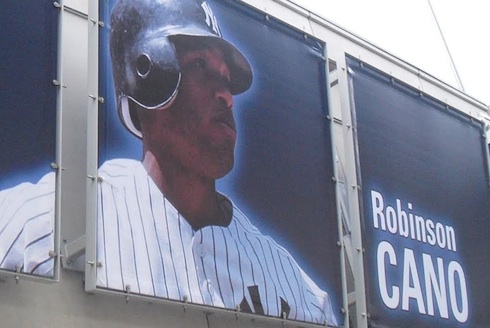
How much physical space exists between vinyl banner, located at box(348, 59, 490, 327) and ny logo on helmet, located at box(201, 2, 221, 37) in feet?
5.76

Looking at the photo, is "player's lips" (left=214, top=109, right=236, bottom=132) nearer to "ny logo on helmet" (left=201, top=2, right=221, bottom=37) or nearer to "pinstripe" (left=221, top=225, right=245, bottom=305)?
"ny logo on helmet" (left=201, top=2, right=221, bottom=37)

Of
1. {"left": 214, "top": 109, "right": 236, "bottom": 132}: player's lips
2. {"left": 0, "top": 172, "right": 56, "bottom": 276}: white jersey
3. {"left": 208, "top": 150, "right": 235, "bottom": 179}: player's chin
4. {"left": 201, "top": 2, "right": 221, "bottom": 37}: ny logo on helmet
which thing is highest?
{"left": 201, "top": 2, "right": 221, "bottom": 37}: ny logo on helmet

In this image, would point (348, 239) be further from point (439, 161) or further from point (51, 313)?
point (51, 313)

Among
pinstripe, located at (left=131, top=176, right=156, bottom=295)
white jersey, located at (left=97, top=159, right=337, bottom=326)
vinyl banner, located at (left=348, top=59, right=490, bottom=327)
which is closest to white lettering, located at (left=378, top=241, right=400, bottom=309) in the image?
vinyl banner, located at (left=348, top=59, right=490, bottom=327)

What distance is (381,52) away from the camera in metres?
10.1

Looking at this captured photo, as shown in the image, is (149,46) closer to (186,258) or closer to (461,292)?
(186,258)

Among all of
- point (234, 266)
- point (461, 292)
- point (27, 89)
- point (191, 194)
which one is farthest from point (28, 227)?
point (461, 292)

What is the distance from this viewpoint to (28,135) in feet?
18.7

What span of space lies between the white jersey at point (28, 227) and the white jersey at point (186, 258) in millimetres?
341

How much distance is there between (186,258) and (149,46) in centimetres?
147

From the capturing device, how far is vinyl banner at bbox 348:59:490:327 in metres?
8.30

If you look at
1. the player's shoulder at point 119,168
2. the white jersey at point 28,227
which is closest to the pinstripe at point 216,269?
the player's shoulder at point 119,168

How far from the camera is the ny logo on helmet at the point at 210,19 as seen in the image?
7.36m

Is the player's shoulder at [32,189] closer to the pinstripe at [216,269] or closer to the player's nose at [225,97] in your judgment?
the pinstripe at [216,269]
